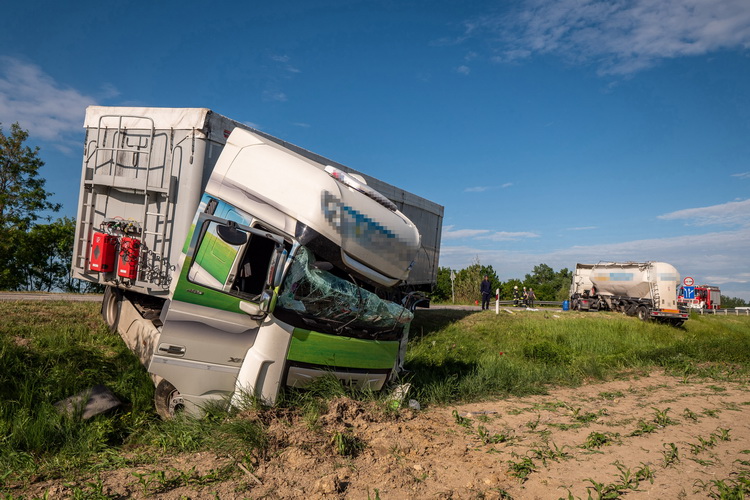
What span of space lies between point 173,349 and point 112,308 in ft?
15.1

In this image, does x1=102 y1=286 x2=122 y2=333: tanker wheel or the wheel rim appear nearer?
the wheel rim

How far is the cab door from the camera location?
4883 mm

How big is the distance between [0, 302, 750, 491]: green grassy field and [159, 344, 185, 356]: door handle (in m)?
0.70

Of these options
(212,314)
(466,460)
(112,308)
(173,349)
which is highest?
(212,314)

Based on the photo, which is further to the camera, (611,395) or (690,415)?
(611,395)

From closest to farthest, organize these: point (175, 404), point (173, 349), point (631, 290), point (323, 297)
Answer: point (173, 349), point (323, 297), point (175, 404), point (631, 290)

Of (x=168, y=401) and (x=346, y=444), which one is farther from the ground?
(x=168, y=401)

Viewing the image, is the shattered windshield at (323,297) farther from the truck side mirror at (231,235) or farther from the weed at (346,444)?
the weed at (346,444)

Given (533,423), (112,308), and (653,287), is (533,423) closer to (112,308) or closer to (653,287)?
(112,308)

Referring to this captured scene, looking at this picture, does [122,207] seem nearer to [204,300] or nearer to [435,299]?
[204,300]

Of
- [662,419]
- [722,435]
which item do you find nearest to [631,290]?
[662,419]

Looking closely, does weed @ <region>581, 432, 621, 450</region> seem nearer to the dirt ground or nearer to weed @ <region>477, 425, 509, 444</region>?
the dirt ground

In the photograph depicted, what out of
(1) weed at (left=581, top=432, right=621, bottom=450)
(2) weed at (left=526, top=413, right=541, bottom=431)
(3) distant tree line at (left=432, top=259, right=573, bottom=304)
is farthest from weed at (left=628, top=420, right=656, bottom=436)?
(3) distant tree line at (left=432, top=259, right=573, bottom=304)

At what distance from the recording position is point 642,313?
81.7 feet
